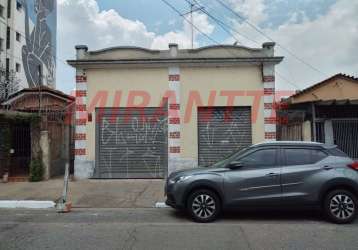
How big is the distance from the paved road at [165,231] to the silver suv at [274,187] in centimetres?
35

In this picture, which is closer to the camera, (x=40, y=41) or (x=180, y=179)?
(x=180, y=179)

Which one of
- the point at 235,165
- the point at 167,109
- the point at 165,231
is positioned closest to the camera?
the point at 165,231

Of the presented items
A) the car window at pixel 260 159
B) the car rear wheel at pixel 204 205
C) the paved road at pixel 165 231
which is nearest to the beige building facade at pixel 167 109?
the paved road at pixel 165 231

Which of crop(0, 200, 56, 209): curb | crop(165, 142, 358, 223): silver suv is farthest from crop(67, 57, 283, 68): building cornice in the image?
crop(165, 142, 358, 223): silver suv

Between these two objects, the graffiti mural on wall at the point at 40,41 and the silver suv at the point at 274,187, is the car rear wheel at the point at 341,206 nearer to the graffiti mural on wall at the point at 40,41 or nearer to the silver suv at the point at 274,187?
the silver suv at the point at 274,187

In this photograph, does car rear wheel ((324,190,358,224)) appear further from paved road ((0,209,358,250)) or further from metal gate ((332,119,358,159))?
metal gate ((332,119,358,159))

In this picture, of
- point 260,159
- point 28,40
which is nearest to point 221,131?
point 260,159

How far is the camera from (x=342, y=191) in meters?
7.58

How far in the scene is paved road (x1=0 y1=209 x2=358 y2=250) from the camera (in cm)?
595

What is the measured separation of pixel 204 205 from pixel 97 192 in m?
4.84

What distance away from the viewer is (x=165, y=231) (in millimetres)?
6855

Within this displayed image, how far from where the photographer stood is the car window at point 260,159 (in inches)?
311

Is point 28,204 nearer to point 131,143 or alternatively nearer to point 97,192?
point 97,192

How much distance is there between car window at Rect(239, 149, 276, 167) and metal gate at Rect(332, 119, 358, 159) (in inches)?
239
